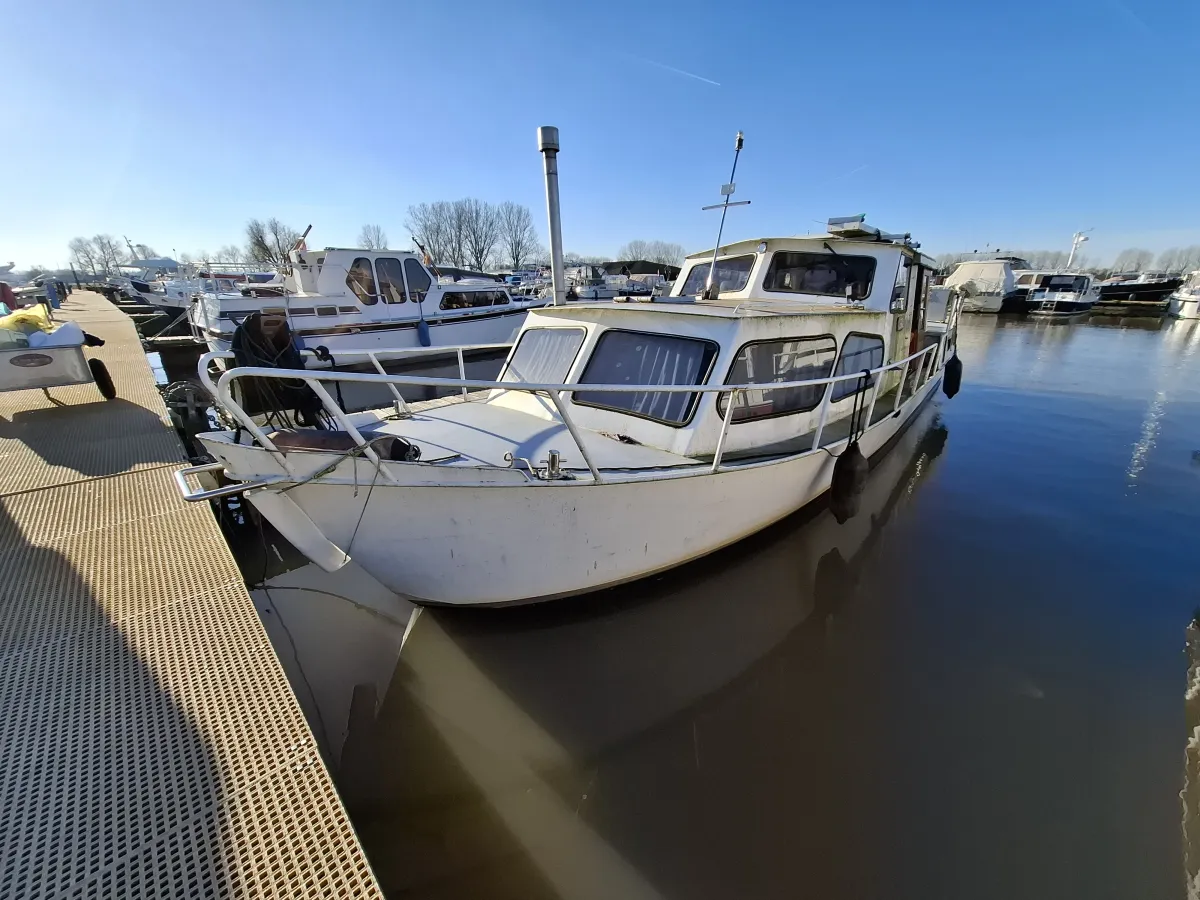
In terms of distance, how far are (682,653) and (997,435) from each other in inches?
298

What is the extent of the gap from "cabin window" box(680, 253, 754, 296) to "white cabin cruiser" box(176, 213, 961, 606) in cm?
138

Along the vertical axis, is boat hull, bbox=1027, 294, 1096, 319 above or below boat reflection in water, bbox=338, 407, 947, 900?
above

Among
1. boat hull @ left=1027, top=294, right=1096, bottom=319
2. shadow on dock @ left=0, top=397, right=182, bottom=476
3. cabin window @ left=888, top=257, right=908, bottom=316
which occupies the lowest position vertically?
shadow on dock @ left=0, top=397, right=182, bottom=476

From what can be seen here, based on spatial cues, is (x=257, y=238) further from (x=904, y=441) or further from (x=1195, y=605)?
(x=1195, y=605)

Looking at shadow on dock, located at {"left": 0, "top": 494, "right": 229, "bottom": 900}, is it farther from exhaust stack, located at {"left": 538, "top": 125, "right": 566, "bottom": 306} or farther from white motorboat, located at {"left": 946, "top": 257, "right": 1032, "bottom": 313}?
white motorboat, located at {"left": 946, "top": 257, "right": 1032, "bottom": 313}

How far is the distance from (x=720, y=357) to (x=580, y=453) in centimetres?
131

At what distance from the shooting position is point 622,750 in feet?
9.05

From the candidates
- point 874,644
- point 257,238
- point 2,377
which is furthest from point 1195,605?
point 257,238

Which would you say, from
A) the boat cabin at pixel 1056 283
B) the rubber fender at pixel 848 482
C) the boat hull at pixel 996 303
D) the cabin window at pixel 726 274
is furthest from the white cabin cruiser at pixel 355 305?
the boat cabin at pixel 1056 283

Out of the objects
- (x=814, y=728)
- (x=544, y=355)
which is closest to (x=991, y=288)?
(x=544, y=355)

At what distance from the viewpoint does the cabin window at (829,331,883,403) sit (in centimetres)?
462

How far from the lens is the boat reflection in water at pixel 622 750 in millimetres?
2244

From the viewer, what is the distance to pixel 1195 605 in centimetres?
377

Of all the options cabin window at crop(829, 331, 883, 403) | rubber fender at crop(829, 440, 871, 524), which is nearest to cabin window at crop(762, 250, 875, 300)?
cabin window at crop(829, 331, 883, 403)
